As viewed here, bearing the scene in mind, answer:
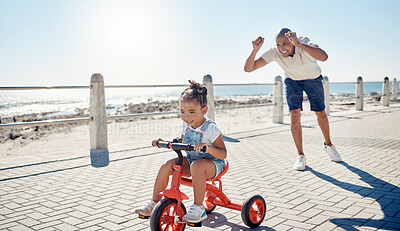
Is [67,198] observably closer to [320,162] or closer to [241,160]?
[241,160]

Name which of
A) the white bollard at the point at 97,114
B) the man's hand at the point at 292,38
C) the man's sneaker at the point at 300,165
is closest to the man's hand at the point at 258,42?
the man's hand at the point at 292,38

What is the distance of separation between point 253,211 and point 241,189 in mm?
1067

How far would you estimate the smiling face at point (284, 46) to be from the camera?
4.59 metres

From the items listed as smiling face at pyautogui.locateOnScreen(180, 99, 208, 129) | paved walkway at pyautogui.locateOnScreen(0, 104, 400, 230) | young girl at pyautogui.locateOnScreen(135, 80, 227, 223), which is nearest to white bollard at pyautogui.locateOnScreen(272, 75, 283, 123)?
paved walkway at pyautogui.locateOnScreen(0, 104, 400, 230)

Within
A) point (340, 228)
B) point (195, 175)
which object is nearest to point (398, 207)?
point (340, 228)

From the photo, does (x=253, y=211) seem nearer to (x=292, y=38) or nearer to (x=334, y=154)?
(x=292, y=38)

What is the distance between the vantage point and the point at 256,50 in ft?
14.1

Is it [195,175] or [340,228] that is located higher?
[195,175]

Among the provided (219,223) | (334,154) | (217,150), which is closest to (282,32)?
(334,154)

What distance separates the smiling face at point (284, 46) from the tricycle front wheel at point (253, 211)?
7.55ft

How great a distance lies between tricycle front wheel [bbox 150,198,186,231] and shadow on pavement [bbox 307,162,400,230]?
137 centimetres

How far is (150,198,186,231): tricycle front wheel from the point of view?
259 cm

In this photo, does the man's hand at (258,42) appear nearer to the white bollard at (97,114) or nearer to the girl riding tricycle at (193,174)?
the girl riding tricycle at (193,174)

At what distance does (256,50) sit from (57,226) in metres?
2.83
